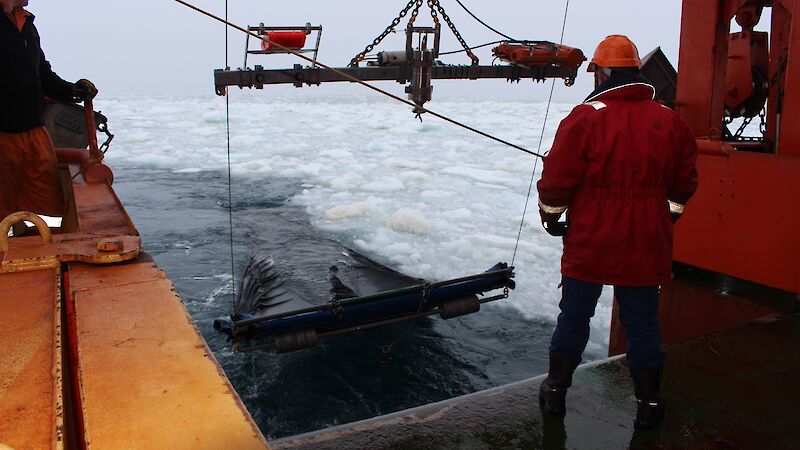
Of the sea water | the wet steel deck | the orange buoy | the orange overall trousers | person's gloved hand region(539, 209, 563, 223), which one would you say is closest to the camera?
person's gloved hand region(539, 209, 563, 223)

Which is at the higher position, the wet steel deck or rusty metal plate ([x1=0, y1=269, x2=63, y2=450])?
rusty metal plate ([x1=0, y1=269, x2=63, y2=450])

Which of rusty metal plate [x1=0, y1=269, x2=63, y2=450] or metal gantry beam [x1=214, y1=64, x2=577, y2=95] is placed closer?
rusty metal plate [x1=0, y1=269, x2=63, y2=450]

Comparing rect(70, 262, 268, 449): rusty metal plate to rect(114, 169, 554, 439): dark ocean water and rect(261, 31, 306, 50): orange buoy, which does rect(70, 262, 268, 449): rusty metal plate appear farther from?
rect(261, 31, 306, 50): orange buoy

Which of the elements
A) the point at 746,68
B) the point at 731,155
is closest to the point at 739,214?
the point at 731,155

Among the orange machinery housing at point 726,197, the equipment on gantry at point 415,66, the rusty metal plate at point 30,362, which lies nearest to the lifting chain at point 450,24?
the equipment on gantry at point 415,66

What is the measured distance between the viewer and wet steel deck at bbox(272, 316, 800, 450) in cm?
250

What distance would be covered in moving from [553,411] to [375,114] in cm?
A: 3477

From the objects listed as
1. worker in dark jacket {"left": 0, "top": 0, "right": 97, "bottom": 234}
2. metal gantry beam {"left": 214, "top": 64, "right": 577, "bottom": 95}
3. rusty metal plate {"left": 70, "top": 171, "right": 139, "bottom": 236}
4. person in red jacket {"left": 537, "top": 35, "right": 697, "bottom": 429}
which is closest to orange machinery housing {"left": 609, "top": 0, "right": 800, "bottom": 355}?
person in red jacket {"left": 537, "top": 35, "right": 697, "bottom": 429}

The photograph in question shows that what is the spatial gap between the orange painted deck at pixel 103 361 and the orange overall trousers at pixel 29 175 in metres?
→ 1.82

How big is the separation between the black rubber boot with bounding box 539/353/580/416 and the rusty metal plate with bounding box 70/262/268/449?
64.5 inches

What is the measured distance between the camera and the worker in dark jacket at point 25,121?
3312mm

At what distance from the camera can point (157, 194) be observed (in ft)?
50.5

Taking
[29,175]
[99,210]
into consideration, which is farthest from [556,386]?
[29,175]

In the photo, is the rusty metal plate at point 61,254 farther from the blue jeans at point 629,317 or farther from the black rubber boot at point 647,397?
the black rubber boot at point 647,397
